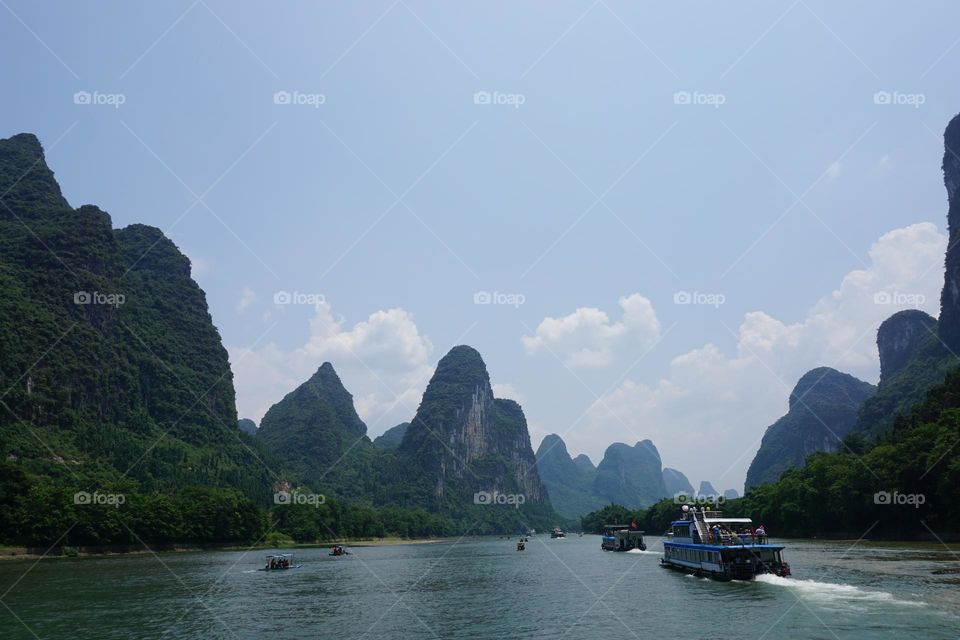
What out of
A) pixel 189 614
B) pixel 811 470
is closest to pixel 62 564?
Answer: pixel 189 614

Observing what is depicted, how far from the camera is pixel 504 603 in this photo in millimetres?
46750

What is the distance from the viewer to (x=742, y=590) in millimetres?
46594

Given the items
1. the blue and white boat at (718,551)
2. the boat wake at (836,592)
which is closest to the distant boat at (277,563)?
the blue and white boat at (718,551)

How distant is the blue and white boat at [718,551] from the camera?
5109 cm

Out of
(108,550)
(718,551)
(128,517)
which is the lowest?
(108,550)

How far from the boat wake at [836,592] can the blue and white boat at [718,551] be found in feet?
6.67

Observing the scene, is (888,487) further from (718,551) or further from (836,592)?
(836,592)

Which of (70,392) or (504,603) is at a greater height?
(70,392)

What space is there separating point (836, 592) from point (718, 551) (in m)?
13.3

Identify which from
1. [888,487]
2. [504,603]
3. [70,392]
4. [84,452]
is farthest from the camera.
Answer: [70,392]

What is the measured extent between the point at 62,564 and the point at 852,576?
279 ft

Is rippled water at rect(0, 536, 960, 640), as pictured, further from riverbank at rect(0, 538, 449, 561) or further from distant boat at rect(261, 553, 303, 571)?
riverbank at rect(0, 538, 449, 561)

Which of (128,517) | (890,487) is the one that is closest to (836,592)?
(890,487)

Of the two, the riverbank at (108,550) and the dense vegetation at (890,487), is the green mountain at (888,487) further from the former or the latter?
the riverbank at (108,550)
